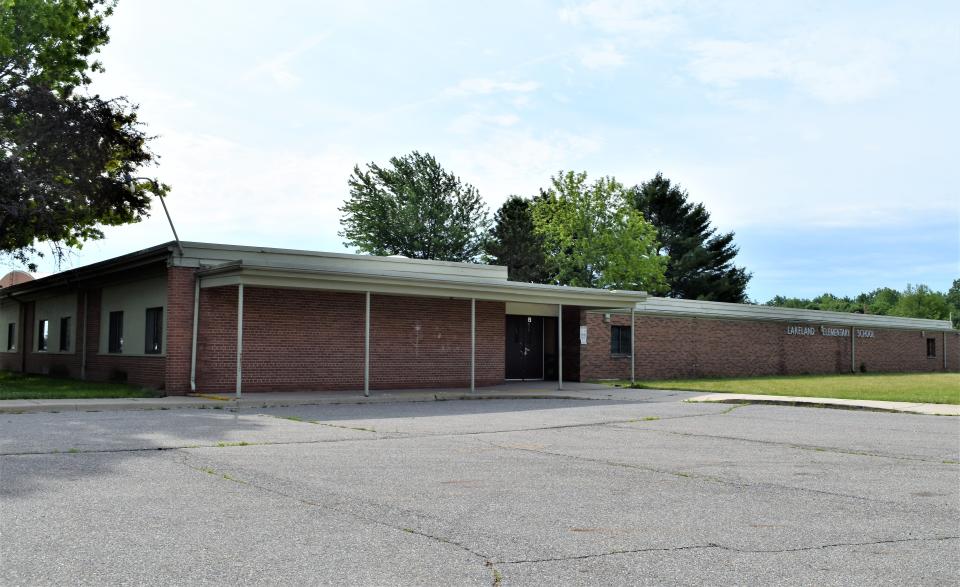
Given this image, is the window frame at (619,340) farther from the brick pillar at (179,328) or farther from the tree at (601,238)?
the tree at (601,238)

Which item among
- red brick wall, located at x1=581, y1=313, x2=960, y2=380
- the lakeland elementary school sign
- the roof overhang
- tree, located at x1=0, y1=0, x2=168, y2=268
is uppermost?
tree, located at x1=0, y1=0, x2=168, y2=268

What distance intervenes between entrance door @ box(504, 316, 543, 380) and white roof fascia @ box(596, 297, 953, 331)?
3474mm

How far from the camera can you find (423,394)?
67.3ft

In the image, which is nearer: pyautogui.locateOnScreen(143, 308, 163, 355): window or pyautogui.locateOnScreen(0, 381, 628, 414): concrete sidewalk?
pyautogui.locateOnScreen(0, 381, 628, 414): concrete sidewalk

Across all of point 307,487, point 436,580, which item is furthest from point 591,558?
point 307,487

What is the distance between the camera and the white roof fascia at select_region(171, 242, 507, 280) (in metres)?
19.8

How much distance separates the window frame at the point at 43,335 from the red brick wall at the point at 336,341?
12552 mm

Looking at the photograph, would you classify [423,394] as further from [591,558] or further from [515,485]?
[591,558]

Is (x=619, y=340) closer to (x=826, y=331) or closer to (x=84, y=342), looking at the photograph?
(x=826, y=331)

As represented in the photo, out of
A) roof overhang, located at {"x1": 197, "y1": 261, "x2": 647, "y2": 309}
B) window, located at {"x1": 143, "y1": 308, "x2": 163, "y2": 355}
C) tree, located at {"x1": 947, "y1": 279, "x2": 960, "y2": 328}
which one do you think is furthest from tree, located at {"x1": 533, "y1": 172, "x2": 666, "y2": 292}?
tree, located at {"x1": 947, "y1": 279, "x2": 960, "y2": 328}

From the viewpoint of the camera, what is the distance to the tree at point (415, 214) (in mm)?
63312

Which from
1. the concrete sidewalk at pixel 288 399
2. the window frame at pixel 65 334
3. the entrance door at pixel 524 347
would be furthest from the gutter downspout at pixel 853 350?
the window frame at pixel 65 334

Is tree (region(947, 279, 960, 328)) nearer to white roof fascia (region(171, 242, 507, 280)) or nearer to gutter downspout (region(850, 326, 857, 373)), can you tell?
gutter downspout (region(850, 326, 857, 373))

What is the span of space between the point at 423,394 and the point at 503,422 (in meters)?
5.97
